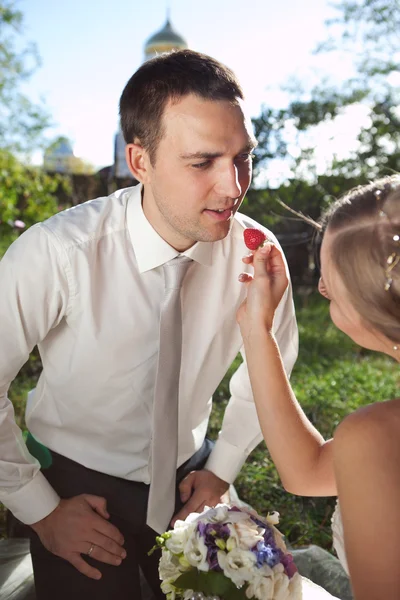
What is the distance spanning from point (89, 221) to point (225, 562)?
1.39m

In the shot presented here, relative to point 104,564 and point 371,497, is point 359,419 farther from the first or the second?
point 104,564

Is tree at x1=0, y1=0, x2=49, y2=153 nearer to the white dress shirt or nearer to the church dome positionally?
the white dress shirt

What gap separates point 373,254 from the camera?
1.62 m

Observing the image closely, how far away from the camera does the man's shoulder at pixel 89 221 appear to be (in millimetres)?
2428

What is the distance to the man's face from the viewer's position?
7.81ft

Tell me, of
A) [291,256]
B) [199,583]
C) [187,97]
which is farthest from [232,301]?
[291,256]

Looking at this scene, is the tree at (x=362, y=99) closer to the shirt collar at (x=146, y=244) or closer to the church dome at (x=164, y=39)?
the shirt collar at (x=146, y=244)

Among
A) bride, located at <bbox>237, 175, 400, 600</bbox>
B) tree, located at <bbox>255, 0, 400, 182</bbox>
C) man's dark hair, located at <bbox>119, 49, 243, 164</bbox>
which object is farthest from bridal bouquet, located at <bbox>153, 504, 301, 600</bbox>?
tree, located at <bbox>255, 0, 400, 182</bbox>

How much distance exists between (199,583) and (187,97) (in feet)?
5.36

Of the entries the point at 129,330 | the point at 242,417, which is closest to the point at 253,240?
the point at 129,330

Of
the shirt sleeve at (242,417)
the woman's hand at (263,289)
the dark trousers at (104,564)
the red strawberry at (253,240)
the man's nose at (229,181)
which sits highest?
the man's nose at (229,181)

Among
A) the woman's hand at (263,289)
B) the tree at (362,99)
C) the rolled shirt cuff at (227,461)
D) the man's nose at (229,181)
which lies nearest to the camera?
the woman's hand at (263,289)

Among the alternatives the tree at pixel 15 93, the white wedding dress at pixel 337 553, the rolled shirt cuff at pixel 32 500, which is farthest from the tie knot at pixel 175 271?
the tree at pixel 15 93

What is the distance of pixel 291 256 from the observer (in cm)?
1109
